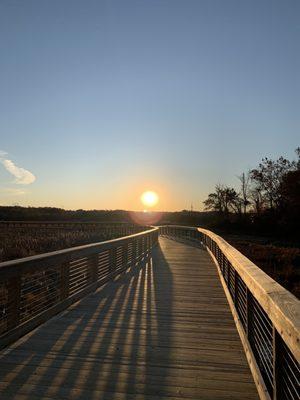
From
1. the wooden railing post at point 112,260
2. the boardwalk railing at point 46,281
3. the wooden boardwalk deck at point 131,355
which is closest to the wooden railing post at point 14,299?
the boardwalk railing at point 46,281

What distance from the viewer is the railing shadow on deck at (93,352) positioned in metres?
3.81

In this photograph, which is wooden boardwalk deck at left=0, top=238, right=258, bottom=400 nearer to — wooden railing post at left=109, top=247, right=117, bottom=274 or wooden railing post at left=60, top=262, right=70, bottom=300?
wooden railing post at left=60, top=262, right=70, bottom=300

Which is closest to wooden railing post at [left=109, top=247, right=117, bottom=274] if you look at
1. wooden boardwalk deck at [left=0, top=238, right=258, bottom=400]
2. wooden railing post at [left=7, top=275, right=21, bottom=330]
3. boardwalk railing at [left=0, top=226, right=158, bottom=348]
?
boardwalk railing at [left=0, top=226, right=158, bottom=348]

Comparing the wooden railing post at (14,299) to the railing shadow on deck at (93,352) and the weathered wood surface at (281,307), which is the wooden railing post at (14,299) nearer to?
the railing shadow on deck at (93,352)

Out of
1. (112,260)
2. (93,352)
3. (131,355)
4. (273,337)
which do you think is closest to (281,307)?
(273,337)

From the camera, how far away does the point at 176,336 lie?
545 cm

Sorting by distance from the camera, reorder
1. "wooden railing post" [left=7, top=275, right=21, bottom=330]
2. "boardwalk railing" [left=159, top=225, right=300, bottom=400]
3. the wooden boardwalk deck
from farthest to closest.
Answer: "wooden railing post" [left=7, top=275, right=21, bottom=330]
the wooden boardwalk deck
"boardwalk railing" [left=159, top=225, right=300, bottom=400]

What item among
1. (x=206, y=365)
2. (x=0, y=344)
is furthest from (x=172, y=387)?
(x=0, y=344)

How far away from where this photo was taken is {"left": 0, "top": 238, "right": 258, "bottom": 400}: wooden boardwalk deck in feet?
12.3

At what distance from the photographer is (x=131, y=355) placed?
4.67 meters

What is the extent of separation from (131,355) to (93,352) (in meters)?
0.44

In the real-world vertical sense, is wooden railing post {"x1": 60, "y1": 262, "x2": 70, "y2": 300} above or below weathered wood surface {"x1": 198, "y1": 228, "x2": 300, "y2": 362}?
below

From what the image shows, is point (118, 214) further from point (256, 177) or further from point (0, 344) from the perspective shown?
point (0, 344)

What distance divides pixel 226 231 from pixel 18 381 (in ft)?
193
